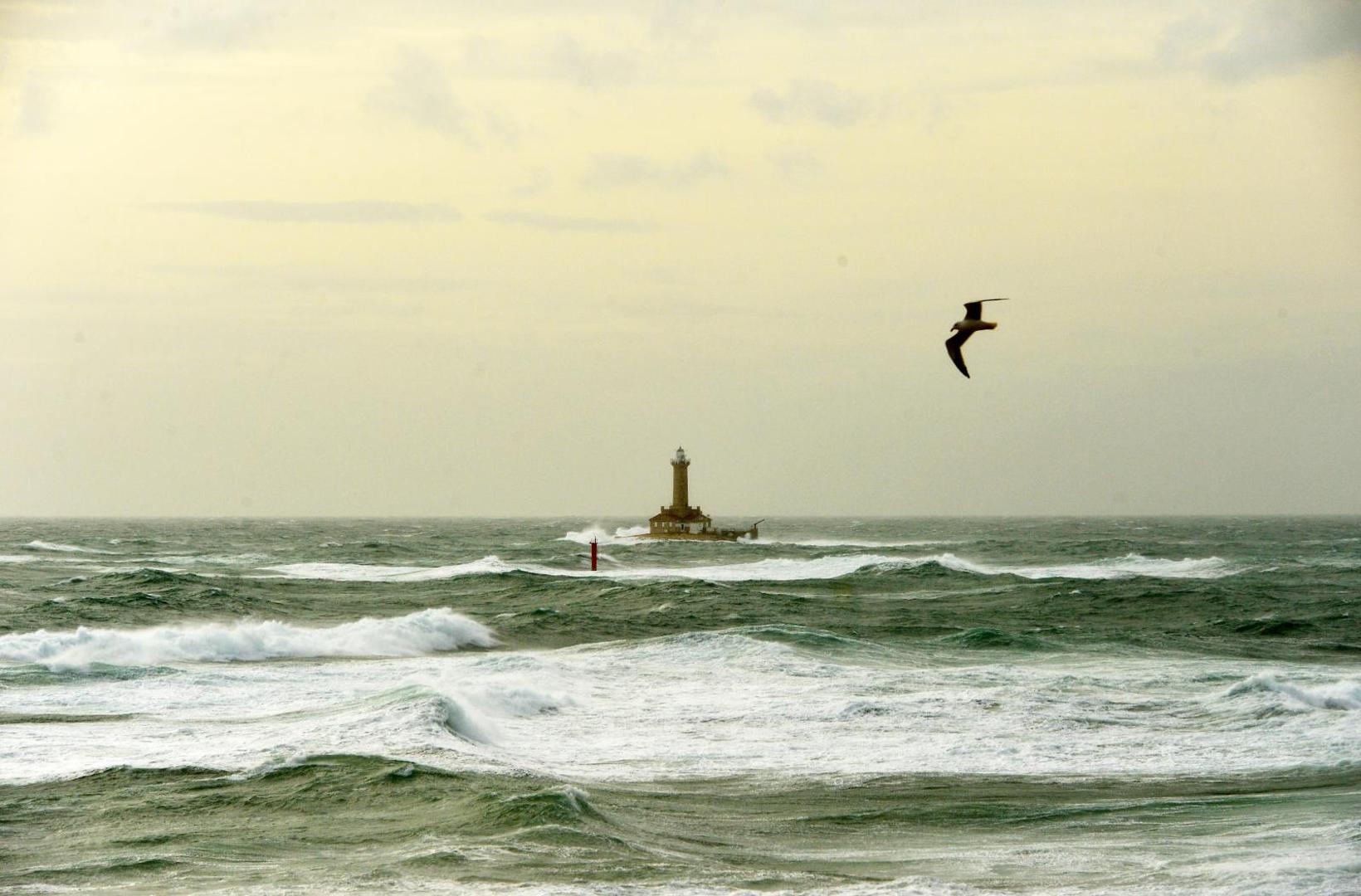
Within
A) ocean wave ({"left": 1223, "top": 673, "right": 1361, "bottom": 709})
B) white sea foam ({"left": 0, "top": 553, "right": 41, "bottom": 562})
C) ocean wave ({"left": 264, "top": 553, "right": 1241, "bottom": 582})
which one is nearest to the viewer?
ocean wave ({"left": 1223, "top": 673, "right": 1361, "bottom": 709})

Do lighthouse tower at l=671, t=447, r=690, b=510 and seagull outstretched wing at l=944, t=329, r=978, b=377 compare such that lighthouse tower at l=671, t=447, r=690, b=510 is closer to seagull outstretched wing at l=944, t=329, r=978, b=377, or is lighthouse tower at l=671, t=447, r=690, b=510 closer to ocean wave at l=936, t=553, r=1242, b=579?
ocean wave at l=936, t=553, r=1242, b=579

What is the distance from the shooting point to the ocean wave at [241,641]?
22.9 m

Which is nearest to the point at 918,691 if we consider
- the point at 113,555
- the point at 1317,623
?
the point at 1317,623

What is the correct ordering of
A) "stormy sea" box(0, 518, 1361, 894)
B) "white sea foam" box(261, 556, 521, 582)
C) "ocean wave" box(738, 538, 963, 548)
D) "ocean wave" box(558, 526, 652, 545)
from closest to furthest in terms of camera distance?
"stormy sea" box(0, 518, 1361, 894) < "white sea foam" box(261, 556, 521, 582) < "ocean wave" box(558, 526, 652, 545) < "ocean wave" box(738, 538, 963, 548)

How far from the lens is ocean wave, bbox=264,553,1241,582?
154ft

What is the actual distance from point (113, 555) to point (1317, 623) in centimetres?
4619

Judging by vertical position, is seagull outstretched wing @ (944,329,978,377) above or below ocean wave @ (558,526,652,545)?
above

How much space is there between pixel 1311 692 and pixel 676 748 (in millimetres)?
8537

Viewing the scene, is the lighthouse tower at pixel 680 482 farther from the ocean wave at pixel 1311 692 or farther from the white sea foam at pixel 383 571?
the ocean wave at pixel 1311 692

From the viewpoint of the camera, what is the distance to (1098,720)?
16281 mm

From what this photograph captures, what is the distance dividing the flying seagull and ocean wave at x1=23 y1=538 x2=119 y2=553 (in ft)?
202

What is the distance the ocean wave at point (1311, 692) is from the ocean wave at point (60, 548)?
180ft

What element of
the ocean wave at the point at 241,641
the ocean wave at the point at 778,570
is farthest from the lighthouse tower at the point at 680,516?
the ocean wave at the point at 241,641

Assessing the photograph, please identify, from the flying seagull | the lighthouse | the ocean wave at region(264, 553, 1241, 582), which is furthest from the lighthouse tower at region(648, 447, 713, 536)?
the flying seagull
